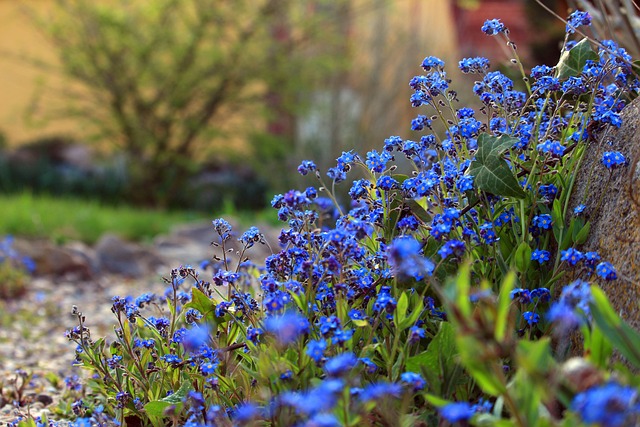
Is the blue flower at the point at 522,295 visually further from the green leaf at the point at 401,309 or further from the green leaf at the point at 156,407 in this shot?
the green leaf at the point at 156,407

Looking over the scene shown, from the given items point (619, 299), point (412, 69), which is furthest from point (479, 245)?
point (412, 69)

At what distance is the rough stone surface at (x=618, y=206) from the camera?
5.65 ft

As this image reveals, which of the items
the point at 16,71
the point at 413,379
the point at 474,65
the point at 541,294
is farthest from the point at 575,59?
the point at 16,71

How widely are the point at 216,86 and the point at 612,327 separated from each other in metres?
8.71

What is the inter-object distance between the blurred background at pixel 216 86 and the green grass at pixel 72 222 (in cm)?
197

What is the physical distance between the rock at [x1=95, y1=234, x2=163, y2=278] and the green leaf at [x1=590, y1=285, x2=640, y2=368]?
482 cm

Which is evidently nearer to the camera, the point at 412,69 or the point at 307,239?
the point at 307,239

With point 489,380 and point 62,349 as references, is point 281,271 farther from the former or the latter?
point 62,349

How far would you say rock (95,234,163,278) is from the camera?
5824 millimetres

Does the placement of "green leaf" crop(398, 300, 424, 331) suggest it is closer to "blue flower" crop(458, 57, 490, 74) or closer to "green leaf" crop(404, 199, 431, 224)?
"green leaf" crop(404, 199, 431, 224)

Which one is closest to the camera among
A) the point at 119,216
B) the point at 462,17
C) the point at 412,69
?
the point at 119,216

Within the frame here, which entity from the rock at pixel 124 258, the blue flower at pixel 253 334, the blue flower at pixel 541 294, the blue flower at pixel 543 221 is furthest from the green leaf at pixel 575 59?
the rock at pixel 124 258

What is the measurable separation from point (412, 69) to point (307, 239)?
25.5ft

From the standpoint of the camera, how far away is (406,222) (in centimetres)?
181
